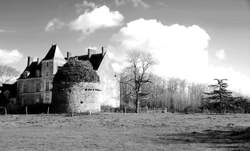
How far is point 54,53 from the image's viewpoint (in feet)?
177

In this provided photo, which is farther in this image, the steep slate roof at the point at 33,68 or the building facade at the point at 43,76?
the steep slate roof at the point at 33,68

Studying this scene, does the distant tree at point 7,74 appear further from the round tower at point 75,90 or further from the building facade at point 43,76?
the round tower at point 75,90

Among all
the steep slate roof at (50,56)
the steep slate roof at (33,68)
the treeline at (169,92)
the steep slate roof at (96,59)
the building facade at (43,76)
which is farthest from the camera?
the treeline at (169,92)

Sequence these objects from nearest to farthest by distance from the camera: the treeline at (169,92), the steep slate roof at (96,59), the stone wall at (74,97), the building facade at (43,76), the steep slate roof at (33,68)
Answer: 1. the stone wall at (74,97)
2. the steep slate roof at (96,59)
3. the building facade at (43,76)
4. the steep slate roof at (33,68)
5. the treeline at (169,92)

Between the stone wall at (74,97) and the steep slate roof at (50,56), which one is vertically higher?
the steep slate roof at (50,56)

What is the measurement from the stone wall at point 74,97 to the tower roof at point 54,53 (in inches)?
695

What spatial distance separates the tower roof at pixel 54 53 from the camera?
54116 millimetres

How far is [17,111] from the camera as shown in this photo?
44219 millimetres

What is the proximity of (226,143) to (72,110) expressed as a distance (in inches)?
994

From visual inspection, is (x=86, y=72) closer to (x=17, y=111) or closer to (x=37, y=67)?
(x=17, y=111)

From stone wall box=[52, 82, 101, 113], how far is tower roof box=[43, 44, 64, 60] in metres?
17.6

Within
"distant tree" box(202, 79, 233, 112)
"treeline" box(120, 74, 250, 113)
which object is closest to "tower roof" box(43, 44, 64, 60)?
"treeline" box(120, 74, 250, 113)

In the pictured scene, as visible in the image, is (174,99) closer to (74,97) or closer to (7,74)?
(7,74)

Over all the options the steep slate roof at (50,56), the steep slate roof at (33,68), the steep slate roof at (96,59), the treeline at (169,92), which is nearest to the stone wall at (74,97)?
the steep slate roof at (96,59)
